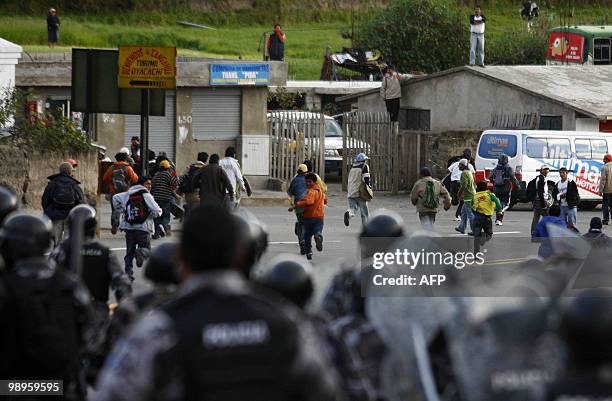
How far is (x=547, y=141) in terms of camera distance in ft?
97.0

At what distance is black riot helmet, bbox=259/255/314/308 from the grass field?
3848cm

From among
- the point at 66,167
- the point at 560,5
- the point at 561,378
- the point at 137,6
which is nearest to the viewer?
the point at 561,378

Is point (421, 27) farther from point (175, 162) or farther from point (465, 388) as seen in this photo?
point (465, 388)

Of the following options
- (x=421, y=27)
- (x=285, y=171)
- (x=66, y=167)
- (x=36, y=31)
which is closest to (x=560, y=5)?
(x=421, y=27)

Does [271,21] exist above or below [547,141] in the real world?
above

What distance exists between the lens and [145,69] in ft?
74.6

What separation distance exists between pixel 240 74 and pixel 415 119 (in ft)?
23.5

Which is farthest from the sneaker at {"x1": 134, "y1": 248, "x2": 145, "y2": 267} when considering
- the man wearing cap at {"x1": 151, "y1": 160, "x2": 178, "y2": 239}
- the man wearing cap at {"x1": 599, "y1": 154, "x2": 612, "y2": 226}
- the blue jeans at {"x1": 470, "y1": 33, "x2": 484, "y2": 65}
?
the blue jeans at {"x1": 470, "y1": 33, "x2": 484, "y2": 65}

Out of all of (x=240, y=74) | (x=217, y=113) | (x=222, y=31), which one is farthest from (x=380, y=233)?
(x=222, y=31)

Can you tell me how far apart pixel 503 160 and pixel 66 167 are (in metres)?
11.7

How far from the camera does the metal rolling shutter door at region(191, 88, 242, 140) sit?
31.0 m

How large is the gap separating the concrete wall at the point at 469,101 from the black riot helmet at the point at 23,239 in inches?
1068

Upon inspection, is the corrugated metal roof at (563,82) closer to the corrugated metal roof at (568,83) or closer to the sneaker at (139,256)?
the corrugated metal roof at (568,83)

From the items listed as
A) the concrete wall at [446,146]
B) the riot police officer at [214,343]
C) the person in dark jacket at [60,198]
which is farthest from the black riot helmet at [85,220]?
the concrete wall at [446,146]
